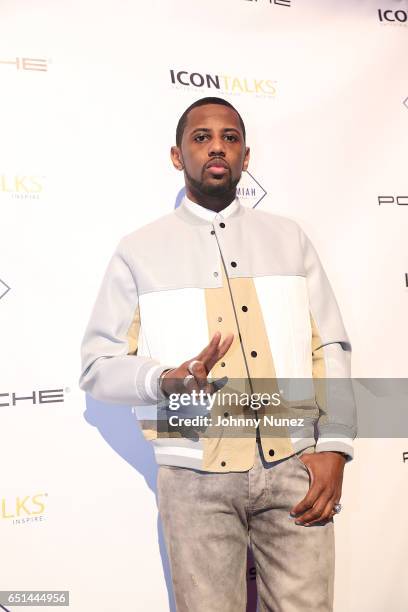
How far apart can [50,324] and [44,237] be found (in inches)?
10.9

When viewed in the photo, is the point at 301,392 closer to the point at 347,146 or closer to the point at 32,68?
the point at 347,146

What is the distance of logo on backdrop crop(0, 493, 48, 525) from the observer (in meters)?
1.83

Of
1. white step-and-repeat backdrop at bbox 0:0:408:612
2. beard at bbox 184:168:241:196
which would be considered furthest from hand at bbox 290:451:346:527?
beard at bbox 184:168:241:196

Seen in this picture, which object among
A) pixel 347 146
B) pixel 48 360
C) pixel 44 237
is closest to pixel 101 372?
pixel 48 360

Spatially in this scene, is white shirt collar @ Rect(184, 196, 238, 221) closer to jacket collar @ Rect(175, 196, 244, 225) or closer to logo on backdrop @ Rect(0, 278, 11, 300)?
jacket collar @ Rect(175, 196, 244, 225)

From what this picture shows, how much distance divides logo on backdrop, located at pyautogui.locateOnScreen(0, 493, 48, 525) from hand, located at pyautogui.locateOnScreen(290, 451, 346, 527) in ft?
2.66

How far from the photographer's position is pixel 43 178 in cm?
193

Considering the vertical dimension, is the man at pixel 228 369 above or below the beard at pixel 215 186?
below

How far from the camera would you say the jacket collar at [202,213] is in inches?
66.6

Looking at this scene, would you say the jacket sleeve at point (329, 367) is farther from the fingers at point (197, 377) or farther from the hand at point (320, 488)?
the fingers at point (197, 377)

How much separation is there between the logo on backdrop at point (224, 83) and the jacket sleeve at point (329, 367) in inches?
26.8

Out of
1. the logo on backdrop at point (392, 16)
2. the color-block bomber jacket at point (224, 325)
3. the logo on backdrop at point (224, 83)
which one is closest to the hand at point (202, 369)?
the color-block bomber jacket at point (224, 325)

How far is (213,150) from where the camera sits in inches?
66.0

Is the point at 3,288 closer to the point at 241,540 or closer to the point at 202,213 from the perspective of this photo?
the point at 202,213
